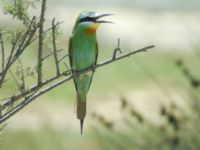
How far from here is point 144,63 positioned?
9.19 metres

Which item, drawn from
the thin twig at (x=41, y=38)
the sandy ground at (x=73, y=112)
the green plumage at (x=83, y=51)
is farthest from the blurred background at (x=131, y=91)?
the thin twig at (x=41, y=38)

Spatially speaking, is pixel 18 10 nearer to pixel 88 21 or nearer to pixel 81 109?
pixel 81 109

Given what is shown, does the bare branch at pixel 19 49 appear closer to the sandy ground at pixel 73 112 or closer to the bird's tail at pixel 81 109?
the bird's tail at pixel 81 109

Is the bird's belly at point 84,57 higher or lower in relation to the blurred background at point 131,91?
higher

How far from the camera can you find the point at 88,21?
93.4 inches

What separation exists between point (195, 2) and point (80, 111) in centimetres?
1021

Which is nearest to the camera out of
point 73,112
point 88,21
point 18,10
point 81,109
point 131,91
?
point 18,10

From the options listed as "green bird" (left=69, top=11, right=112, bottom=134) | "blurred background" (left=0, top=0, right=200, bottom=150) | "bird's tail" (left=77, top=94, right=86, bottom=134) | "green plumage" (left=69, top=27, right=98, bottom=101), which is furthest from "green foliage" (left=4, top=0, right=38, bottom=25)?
"blurred background" (left=0, top=0, right=200, bottom=150)

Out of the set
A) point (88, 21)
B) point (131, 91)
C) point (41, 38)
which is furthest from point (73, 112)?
point (41, 38)

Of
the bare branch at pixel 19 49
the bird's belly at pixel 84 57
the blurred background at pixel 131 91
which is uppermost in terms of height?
the bare branch at pixel 19 49

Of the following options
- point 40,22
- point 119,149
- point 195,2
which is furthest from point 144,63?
point 40,22

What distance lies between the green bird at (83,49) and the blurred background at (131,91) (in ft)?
4.05

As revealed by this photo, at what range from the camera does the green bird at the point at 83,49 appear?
7.66ft

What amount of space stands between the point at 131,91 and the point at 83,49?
6048 millimetres
